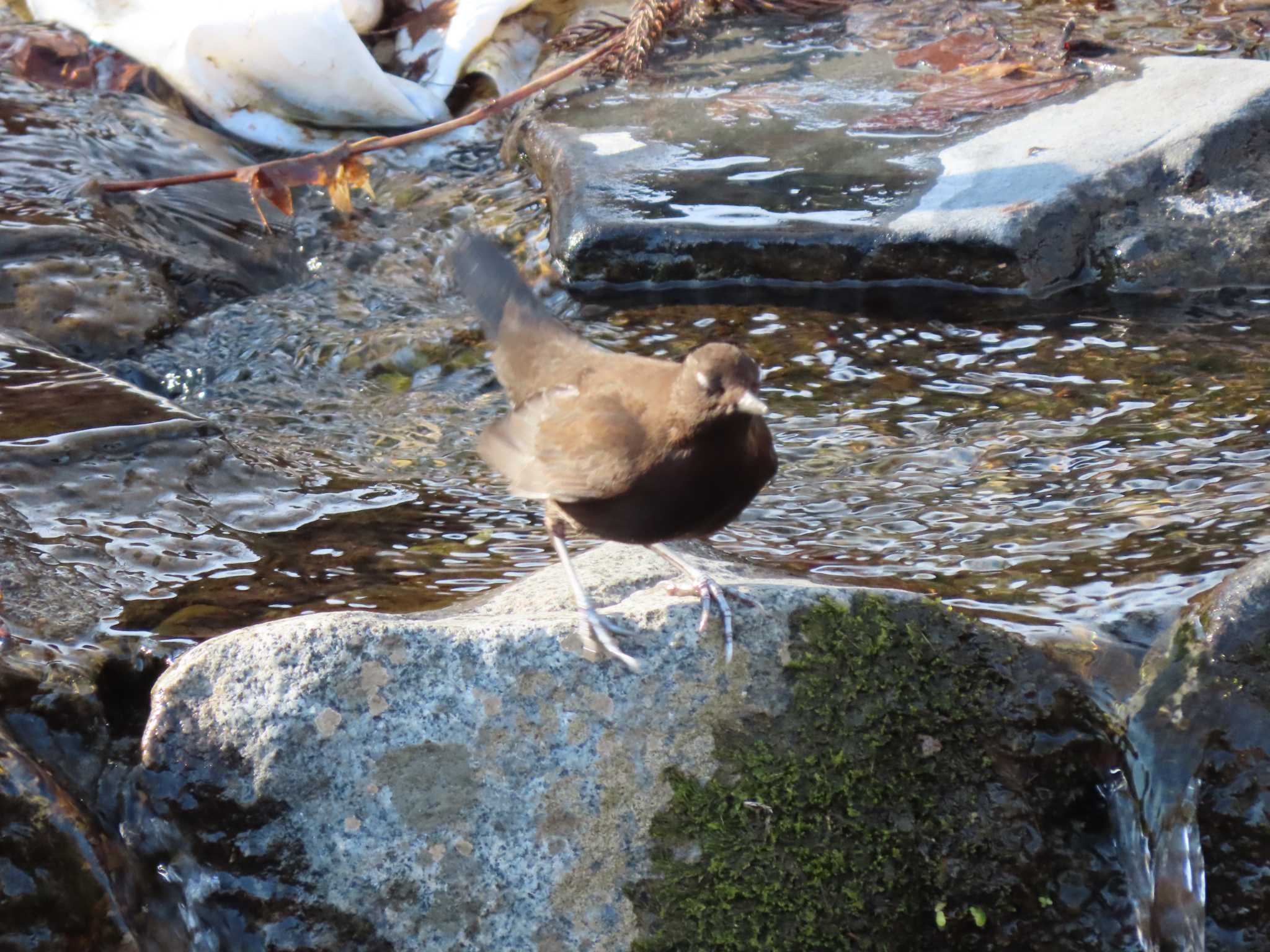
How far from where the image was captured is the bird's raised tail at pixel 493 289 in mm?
4148

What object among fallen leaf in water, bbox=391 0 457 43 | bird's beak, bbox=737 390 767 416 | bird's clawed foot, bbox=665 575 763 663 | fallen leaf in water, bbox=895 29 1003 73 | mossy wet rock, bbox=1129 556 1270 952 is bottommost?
mossy wet rock, bbox=1129 556 1270 952

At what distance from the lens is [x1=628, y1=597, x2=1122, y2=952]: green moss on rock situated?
2.88m

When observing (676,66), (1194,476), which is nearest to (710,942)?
(1194,476)

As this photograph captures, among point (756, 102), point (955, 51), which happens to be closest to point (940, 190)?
point (756, 102)

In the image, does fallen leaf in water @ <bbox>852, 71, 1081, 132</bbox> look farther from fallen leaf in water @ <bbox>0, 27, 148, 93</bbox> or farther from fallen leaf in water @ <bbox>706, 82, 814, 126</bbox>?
fallen leaf in water @ <bbox>0, 27, 148, 93</bbox>

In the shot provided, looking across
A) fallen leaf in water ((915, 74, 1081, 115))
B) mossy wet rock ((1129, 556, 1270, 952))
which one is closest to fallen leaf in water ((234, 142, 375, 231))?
fallen leaf in water ((915, 74, 1081, 115))

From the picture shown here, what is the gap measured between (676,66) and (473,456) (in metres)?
3.76

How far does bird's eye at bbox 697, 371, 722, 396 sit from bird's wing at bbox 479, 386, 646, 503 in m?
0.25

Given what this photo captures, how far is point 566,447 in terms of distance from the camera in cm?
344

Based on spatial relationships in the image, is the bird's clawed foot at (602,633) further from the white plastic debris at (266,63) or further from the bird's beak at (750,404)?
the white plastic debris at (266,63)

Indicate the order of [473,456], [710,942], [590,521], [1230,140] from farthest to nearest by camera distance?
[1230,140] → [473,456] → [590,521] → [710,942]

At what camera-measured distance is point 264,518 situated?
13.8 ft

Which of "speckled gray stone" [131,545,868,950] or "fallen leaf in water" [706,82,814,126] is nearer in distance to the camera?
"speckled gray stone" [131,545,868,950]

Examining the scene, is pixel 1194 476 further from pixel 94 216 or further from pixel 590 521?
pixel 94 216
